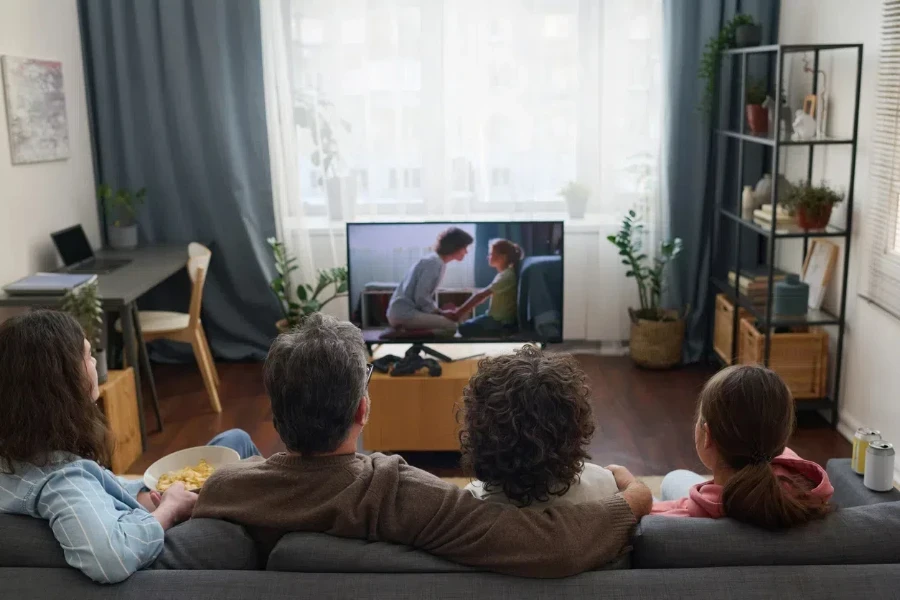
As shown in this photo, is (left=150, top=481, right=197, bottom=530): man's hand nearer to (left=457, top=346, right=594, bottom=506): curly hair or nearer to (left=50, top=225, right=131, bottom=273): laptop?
Answer: (left=457, top=346, right=594, bottom=506): curly hair

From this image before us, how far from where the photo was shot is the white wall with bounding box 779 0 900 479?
→ 3.80m

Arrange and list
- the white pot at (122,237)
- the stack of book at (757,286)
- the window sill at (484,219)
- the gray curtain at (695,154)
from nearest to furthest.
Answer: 1. the stack of book at (757,286)
2. the gray curtain at (695,154)
3. the white pot at (122,237)
4. the window sill at (484,219)

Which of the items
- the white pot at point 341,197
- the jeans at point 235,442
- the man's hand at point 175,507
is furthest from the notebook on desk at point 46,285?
the man's hand at point 175,507

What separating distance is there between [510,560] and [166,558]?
1.98 feet

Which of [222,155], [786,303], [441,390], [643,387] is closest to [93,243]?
[222,155]

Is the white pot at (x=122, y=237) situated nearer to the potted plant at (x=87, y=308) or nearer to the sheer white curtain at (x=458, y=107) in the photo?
the sheer white curtain at (x=458, y=107)

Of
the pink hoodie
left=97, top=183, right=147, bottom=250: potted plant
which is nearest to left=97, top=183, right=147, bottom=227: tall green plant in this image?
left=97, top=183, right=147, bottom=250: potted plant

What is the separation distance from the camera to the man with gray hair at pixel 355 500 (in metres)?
1.57

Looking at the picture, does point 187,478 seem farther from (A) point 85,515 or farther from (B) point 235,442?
(A) point 85,515

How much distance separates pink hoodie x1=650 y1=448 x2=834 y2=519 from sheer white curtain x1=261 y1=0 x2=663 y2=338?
3527 millimetres

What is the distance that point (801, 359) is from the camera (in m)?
4.30

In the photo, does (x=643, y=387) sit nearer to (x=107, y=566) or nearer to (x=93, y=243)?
(x=93, y=243)

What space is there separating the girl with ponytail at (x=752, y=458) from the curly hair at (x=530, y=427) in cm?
25

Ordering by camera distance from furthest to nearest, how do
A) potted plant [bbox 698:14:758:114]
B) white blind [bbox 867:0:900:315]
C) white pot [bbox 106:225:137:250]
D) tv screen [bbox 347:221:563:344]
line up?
white pot [bbox 106:225:137:250]
potted plant [bbox 698:14:758:114]
tv screen [bbox 347:221:563:344]
white blind [bbox 867:0:900:315]
